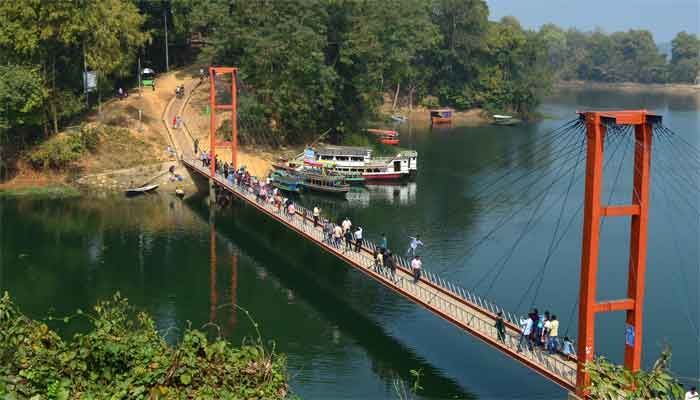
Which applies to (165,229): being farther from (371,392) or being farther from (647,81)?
(647,81)

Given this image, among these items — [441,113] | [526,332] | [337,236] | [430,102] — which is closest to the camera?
[526,332]

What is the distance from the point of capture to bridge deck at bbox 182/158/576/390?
25312 millimetres

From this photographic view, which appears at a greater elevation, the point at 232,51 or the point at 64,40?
the point at 64,40

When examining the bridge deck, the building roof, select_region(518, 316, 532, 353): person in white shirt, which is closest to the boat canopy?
the building roof

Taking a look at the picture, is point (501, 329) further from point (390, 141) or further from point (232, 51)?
point (390, 141)

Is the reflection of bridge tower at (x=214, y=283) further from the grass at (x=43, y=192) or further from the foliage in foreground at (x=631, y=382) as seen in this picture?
the foliage in foreground at (x=631, y=382)

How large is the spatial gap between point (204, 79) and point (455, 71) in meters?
39.2

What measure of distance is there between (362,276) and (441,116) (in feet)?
182

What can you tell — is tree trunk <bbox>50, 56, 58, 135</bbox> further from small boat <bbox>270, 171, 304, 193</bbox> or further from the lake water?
small boat <bbox>270, 171, 304, 193</bbox>

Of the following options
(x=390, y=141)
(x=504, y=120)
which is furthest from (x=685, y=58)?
(x=390, y=141)

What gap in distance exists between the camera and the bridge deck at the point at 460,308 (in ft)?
83.0

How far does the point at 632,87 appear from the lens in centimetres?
15062

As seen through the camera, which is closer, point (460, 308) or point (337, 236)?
point (460, 308)

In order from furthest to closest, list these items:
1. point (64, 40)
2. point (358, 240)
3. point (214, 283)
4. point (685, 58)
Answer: point (685, 58)
point (64, 40)
point (214, 283)
point (358, 240)
